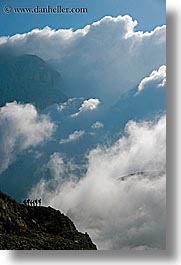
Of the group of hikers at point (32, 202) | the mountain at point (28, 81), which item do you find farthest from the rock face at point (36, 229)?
the mountain at point (28, 81)

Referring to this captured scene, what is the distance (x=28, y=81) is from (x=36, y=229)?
982 millimetres

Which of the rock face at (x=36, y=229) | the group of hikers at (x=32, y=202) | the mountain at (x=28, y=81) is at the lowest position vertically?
the rock face at (x=36, y=229)

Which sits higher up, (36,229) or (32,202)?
(32,202)

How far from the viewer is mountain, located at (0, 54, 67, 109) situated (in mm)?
4531

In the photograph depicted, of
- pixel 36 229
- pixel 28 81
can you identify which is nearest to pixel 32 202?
pixel 36 229

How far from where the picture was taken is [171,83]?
173 inches

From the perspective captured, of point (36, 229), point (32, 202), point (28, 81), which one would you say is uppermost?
point (28, 81)

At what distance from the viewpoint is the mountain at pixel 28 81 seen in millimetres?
4531

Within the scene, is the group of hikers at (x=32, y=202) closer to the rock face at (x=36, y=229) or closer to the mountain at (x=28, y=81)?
the rock face at (x=36, y=229)

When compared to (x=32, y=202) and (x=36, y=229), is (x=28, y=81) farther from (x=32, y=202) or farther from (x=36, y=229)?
(x=36, y=229)

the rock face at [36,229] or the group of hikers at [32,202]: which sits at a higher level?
the group of hikers at [32,202]

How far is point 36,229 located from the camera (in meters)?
4.54

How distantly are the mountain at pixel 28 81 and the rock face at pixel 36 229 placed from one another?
2.16 feet

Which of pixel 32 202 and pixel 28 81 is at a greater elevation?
pixel 28 81
